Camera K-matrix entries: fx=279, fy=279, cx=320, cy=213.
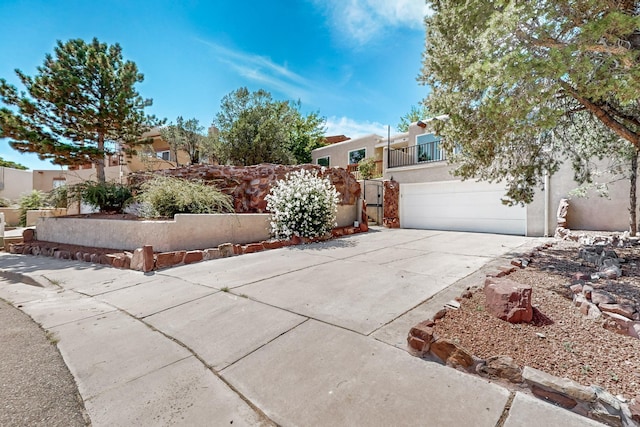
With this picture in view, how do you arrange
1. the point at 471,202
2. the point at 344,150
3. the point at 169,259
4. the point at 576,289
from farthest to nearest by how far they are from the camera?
the point at 344,150, the point at 471,202, the point at 169,259, the point at 576,289

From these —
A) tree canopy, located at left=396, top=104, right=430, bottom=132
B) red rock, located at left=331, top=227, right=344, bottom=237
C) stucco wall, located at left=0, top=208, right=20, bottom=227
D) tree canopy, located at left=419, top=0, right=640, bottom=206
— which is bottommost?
red rock, located at left=331, top=227, right=344, bottom=237

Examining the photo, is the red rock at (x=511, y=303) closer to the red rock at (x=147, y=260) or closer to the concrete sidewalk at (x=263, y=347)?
the concrete sidewalk at (x=263, y=347)

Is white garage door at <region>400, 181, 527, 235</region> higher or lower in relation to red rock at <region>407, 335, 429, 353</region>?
higher

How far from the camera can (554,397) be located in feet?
5.62

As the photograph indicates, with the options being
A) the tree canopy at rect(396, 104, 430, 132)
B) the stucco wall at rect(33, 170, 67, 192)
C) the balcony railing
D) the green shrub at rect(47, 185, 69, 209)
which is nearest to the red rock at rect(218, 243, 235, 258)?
the green shrub at rect(47, 185, 69, 209)

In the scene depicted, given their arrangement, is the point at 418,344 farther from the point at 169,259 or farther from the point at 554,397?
the point at 169,259

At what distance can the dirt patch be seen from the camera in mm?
1895

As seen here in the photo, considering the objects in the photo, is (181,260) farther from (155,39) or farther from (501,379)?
(155,39)

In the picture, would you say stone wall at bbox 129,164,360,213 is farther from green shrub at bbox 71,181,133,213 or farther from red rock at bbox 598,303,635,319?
red rock at bbox 598,303,635,319

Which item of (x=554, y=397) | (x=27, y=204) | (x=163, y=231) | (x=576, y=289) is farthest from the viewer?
(x=27, y=204)

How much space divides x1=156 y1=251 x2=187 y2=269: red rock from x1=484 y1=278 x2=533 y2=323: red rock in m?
5.07

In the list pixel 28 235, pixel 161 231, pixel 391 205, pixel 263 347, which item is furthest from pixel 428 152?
pixel 28 235

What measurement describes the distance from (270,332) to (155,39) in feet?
30.9

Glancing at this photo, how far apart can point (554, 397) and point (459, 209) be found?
10.1 m
